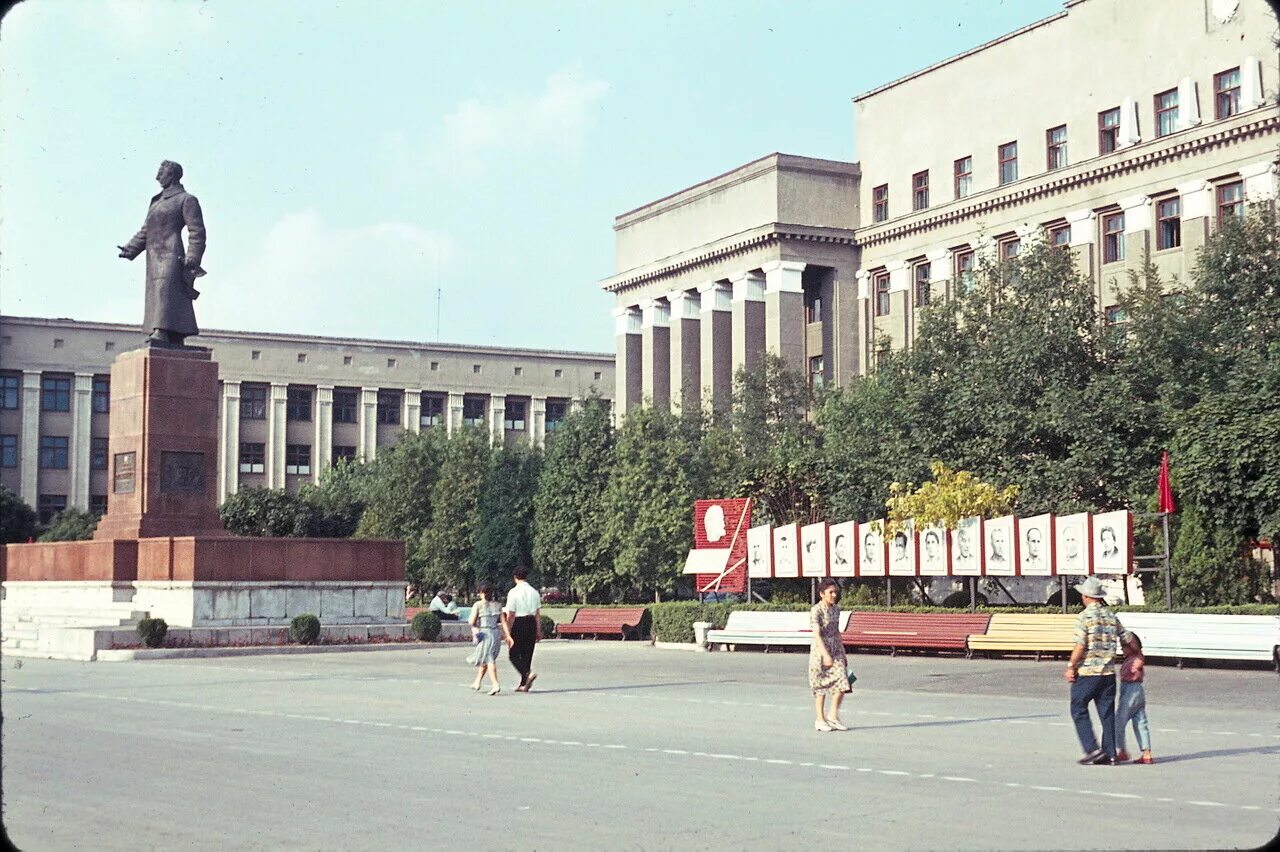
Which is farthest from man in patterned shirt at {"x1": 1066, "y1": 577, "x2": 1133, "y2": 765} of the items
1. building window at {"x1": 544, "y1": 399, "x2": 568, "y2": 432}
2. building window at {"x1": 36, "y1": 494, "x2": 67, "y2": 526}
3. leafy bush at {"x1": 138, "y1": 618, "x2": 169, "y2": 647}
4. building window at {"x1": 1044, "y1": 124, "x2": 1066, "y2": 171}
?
building window at {"x1": 544, "y1": 399, "x2": 568, "y2": 432}

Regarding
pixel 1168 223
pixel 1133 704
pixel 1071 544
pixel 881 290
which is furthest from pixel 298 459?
pixel 1133 704

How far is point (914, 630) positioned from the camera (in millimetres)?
32875

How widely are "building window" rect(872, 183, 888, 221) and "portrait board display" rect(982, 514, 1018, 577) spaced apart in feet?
134

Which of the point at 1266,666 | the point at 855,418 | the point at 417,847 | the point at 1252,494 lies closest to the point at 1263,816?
the point at 417,847

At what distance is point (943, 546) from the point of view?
118 ft

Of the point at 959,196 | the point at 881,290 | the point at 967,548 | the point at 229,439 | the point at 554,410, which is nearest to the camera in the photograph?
the point at 967,548

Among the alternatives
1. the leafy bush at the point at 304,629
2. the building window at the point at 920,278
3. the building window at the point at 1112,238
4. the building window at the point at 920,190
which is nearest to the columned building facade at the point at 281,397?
the building window at the point at 920,278

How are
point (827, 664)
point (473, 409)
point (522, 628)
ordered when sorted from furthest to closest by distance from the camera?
point (473, 409), point (522, 628), point (827, 664)

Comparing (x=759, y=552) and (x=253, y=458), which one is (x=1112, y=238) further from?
(x=253, y=458)

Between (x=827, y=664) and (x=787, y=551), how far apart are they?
22.3 m

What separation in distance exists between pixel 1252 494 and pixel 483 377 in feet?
257

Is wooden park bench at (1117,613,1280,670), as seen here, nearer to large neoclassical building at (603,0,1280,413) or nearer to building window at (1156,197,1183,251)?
large neoclassical building at (603,0,1280,413)

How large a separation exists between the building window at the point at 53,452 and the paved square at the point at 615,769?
75.6 m

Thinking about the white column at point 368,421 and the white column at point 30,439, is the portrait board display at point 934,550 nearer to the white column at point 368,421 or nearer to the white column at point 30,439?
the white column at point 30,439
